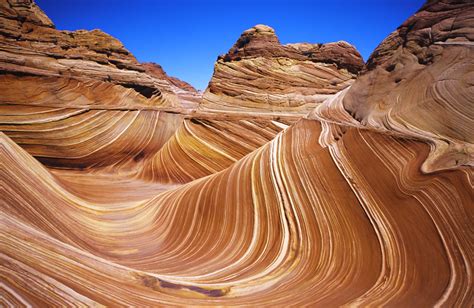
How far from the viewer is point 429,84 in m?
3.64

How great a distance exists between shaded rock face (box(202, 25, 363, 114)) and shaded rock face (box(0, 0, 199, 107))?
3469 mm

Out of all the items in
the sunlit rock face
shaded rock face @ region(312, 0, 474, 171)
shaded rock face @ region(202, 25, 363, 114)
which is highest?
shaded rock face @ region(202, 25, 363, 114)

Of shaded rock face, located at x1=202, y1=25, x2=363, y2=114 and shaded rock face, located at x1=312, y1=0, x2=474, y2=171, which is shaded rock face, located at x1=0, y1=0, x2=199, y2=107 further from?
shaded rock face, located at x1=312, y1=0, x2=474, y2=171

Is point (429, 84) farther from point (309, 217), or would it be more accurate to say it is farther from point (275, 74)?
point (275, 74)

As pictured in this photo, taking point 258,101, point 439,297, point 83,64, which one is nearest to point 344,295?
point 439,297

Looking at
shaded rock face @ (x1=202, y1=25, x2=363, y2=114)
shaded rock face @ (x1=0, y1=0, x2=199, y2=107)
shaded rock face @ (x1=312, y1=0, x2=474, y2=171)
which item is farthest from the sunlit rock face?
shaded rock face @ (x1=0, y1=0, x2=199, y2=107)

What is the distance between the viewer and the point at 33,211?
2885 millimetres

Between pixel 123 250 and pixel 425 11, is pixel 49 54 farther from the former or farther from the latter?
pixel 425 11

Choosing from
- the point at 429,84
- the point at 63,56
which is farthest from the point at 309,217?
the point at 63,56

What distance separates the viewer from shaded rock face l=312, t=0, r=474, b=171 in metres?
3.03

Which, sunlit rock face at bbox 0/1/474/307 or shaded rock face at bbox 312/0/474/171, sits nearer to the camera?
sunlit rock face at bbox 0/1/474/307

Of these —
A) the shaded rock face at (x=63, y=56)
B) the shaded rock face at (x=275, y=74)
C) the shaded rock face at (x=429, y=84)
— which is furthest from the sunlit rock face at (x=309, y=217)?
the shaded rock face at (x=63, y=56)

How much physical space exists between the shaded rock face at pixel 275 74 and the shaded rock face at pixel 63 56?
3.47 metres

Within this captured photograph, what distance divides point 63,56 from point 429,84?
10.8 m
